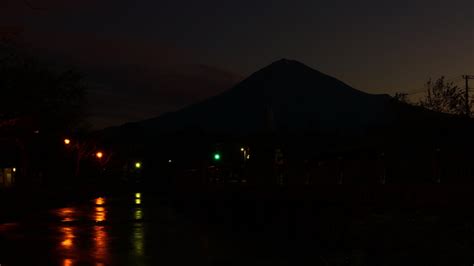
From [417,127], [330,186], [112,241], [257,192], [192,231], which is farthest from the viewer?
[417,127]

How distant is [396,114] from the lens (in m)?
43.4

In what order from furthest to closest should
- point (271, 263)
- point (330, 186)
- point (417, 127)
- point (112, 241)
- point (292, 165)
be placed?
1. point (292, 165)
2. point (417, 127)
3. point (330, 186)
4. point (112, 241)
5. point (271, 263)

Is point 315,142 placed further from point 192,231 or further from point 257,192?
point 192,231

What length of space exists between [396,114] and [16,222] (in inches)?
1048

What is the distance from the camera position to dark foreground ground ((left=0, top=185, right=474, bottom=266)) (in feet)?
41.2

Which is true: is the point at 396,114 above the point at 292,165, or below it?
above

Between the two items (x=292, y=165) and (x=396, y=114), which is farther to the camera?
(x=292, y=165)

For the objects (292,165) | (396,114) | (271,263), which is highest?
(396,114)

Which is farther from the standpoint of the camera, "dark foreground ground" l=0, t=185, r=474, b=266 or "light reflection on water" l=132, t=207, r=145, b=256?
"light reflection on water" l=132, t=207, r=145, b=256

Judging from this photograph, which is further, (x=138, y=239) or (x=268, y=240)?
(x=138, y=239)

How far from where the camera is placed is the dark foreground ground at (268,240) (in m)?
12.6

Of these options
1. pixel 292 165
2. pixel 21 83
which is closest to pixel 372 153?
pixel 292 165

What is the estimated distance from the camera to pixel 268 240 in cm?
1756

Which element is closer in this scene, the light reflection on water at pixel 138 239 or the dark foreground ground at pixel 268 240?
the dark foreground ground at pixel 268 240
